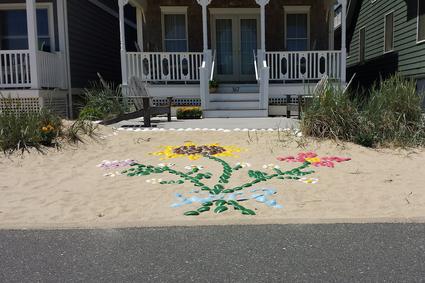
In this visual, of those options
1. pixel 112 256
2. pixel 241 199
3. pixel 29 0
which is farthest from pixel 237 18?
pixel 112 256

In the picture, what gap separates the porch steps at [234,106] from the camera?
41.5 ft

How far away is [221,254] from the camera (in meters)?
3.60

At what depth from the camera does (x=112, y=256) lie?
3584mm

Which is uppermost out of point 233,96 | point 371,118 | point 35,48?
point 35,48

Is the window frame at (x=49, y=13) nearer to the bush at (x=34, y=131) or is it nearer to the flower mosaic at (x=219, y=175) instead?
the bush at (x=34, y=131)

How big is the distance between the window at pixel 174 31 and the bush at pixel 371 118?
845 centimetres

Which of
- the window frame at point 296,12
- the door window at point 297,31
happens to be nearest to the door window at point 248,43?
the window frame at point 296,12

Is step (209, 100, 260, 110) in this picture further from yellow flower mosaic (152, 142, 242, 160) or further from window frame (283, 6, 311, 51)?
yellow flower mosaic (152, 142, 242, 160)

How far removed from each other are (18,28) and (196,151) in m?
9.36

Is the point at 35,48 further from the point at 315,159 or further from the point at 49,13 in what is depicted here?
the point at 315,159

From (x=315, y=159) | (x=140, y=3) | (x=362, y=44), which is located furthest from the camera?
(x=362, y=44)

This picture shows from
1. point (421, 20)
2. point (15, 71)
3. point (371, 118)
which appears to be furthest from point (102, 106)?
point (421, 20)

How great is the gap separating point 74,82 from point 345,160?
33.9 feet

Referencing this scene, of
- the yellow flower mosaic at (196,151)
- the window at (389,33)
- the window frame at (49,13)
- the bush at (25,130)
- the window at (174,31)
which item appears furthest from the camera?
the window at (389,33)
